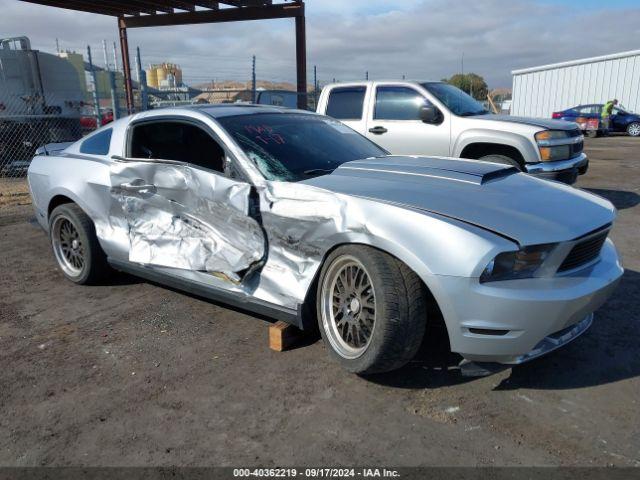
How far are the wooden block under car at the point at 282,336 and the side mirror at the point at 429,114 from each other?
469 cm

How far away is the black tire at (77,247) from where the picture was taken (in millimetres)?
4645

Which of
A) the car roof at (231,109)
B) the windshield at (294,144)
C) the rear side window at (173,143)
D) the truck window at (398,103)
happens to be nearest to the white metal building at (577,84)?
the truck window at (398,103)

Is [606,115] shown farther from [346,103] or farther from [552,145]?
[346,103]

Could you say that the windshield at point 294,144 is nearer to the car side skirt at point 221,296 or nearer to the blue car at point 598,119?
the car side skirt at point 221,296

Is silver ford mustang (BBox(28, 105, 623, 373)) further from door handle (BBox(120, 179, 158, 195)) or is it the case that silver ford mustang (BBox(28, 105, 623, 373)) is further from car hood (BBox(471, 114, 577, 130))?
car hood (BBox(471, 114, 577, 130))

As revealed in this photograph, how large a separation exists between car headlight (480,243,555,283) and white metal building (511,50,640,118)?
31083 millimetres

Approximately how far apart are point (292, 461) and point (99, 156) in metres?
3.31

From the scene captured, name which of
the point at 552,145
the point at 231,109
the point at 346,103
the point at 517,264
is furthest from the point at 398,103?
the point at 517,264

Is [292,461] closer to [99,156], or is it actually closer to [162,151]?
[162,151]

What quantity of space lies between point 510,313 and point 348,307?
0.92 m

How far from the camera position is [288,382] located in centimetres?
318

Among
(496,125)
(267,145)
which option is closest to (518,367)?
(267,145)

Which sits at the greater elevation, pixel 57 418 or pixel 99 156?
pixel 99 156

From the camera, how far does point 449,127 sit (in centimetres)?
744
